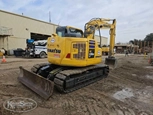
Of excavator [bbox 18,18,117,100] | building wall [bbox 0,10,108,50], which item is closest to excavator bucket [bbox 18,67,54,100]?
excavator [bbox 18,18,117,100]

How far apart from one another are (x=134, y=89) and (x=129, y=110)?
2009 mm

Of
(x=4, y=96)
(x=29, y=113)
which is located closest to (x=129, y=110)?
(x=29, y=113)

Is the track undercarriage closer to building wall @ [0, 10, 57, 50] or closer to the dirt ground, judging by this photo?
the dirt ground

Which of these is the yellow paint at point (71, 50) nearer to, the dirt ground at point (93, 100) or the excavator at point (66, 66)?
the excavator at point (66, 66)

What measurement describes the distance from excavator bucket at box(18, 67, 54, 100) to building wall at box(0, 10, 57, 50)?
17943 mm

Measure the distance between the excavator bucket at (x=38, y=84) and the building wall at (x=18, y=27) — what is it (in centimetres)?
1794

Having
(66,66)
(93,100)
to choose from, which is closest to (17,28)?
(66,66)

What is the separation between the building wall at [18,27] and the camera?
20.6m

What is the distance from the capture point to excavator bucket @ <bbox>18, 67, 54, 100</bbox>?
165 inches

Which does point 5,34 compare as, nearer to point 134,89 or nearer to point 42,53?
point 42,53

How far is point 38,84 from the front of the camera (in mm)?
4750

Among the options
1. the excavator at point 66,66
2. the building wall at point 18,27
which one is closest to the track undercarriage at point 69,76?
the excavator at point 66,66

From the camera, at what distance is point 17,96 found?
14.0 ft

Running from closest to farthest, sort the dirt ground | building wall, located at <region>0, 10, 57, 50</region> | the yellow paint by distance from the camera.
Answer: the dirt ground → the yellow paint → building wall, located at <region>0, 10, 57, 50</region>
